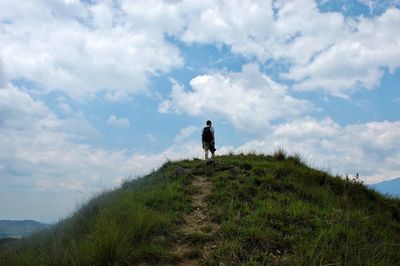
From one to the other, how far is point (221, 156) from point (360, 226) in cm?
967

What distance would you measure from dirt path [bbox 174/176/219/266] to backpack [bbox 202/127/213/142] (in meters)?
5.26

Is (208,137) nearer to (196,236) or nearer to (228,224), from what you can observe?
(228,224)

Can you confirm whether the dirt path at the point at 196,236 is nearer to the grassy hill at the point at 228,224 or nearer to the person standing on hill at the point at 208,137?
the grassy hill at the point at 228,224

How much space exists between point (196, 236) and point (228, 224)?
2.70 ft

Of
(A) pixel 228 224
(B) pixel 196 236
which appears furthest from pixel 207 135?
(B) pixel 196 236

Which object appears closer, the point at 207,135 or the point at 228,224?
the point at 228,224

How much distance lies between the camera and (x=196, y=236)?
9211mm

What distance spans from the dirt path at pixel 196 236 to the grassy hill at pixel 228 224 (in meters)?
0.02

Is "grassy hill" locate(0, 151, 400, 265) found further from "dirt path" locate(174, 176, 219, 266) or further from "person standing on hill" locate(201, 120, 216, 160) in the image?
"person standing on hill" locate(201, 120, 216, 160)

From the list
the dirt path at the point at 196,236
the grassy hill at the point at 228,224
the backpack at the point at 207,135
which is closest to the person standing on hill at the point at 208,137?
the backpack at the point at 207,135

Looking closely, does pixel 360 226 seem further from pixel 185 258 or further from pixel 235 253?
pixel 185 258

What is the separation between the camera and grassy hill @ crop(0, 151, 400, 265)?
8039 millimetres

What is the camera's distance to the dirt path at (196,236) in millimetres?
8375

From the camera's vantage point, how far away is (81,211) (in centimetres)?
1212
